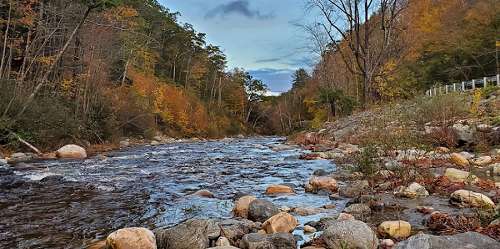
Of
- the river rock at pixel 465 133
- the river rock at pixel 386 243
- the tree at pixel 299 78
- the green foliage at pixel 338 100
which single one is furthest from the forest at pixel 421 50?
the tree at pixel 299 78

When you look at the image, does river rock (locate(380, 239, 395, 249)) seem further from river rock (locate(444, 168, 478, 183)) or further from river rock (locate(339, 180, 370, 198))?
river rock (locate(444, 168, 478, 183))

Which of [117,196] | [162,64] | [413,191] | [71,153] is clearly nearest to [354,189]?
[413,191]

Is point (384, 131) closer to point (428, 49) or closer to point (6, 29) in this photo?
point (6, 29)

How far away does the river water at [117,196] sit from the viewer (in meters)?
5.39

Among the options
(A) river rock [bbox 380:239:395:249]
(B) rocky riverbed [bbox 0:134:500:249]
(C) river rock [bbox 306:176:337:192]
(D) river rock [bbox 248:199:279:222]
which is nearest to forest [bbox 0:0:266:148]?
(B) rocky riverbed [bbox 0:134:500:249]

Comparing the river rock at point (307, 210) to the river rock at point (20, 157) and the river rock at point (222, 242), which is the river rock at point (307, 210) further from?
the river rock at point (20, 157)

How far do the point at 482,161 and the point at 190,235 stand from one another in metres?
6.85

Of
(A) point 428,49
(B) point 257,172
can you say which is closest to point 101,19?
(B) point 257,172

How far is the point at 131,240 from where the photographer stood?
4.32 meters

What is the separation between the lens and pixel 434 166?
8438mm

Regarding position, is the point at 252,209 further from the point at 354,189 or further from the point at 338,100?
the point at 338,100

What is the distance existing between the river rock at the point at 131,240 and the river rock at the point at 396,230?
2.49m

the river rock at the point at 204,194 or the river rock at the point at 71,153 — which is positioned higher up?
the river rock at the point at 71,153

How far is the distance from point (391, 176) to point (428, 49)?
3013 centimetres
